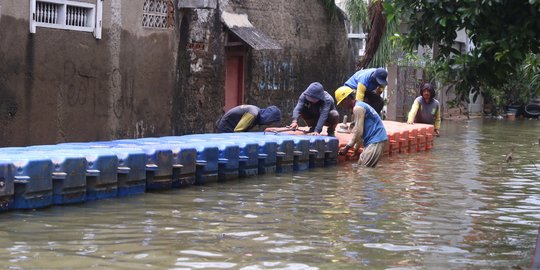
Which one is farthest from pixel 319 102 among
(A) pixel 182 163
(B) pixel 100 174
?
(B) pixel 100 174

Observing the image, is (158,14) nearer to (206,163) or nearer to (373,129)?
(373,129)

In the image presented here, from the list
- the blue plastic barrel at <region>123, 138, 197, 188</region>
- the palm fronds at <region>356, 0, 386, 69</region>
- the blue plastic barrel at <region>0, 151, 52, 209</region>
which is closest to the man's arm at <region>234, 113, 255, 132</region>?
the blue plastic barrel at <region>123, 138, 197, 188</region>

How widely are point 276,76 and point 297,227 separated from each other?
13.2m

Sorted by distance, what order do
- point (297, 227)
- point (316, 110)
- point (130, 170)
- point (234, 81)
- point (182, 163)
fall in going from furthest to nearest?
point (234, 81), point (316, 110), point (182, 163), point (130, 170), point (297, 227)

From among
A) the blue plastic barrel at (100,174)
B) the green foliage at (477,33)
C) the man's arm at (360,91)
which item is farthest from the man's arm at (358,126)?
the green foliage at (477,33)

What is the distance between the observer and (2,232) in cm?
862

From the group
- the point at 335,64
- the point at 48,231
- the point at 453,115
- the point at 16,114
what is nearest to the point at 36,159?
the point at 48,231

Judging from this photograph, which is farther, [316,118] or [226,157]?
[316,118]

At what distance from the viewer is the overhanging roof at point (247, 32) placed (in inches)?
779

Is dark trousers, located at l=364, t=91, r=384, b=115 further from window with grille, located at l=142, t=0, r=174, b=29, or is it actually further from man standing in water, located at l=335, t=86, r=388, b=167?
window with grille, located at l=142, t=0, r=174, b=29

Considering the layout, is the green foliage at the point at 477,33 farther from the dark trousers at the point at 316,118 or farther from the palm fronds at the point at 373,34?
the palm fronds at the point at 373,34

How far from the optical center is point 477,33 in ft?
26.6

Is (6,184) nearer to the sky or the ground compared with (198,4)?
nearer to the ground

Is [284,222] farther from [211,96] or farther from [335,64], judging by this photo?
[335,64]
